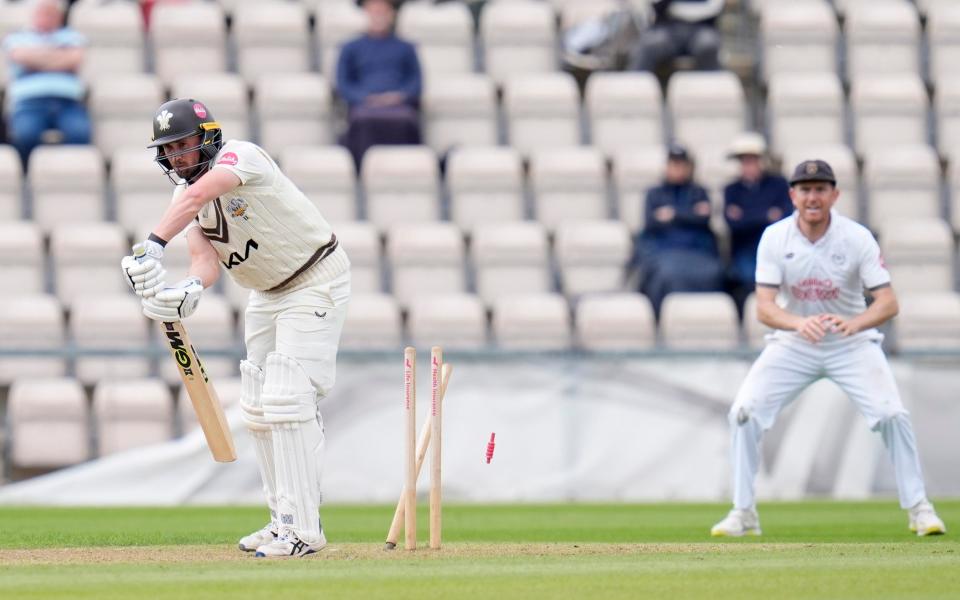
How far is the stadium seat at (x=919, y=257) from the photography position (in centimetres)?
1301

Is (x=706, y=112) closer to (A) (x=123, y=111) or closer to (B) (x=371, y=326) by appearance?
(B) (x=371, y=326)

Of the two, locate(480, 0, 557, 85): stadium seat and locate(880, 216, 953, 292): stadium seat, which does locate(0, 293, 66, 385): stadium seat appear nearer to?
locate(480, 0, 557, 85): stadium seat

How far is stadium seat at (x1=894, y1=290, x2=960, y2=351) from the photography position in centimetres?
1201

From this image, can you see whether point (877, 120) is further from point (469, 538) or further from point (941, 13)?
point (469, 538)

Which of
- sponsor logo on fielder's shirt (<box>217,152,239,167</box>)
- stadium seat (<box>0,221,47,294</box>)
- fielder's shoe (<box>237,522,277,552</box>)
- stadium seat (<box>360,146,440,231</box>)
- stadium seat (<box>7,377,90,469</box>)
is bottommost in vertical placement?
fielder's shoe (<box>237,522,277,552</box>)

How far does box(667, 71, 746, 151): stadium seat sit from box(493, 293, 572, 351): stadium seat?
279 cm

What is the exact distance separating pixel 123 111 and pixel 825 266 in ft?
24.0

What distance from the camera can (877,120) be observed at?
14344mm

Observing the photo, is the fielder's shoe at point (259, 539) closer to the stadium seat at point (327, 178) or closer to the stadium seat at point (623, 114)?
the stadium seat at point (327, 178)

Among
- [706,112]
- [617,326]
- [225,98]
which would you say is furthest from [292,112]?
[617,326]

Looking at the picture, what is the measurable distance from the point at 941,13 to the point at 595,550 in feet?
31.1

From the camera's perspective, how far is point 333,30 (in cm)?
1469

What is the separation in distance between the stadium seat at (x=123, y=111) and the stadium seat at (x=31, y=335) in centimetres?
230

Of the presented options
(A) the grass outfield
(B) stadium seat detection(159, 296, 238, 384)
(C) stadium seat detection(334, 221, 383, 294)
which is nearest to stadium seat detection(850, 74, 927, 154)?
(C) stadium seat detection(334, 221, 383, 294)
